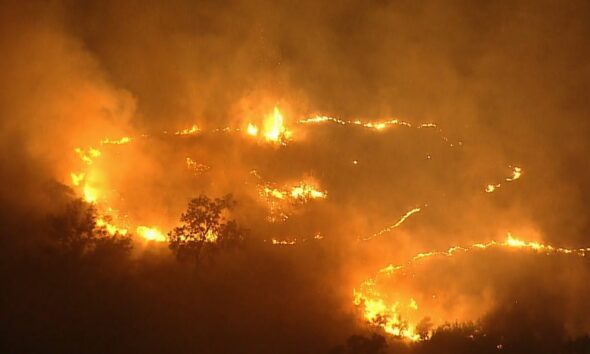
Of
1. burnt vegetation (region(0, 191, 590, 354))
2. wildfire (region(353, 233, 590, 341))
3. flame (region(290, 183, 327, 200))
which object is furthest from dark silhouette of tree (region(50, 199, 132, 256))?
wildfire (region(353, 233, 590, 341))

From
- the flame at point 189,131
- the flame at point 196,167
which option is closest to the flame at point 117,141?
the flame at point 189,131

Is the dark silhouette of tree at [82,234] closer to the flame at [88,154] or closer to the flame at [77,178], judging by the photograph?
the flame at [77,178]

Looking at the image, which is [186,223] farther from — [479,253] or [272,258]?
[479,253]

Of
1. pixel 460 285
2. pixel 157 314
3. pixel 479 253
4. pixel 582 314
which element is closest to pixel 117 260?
pixel 157 314

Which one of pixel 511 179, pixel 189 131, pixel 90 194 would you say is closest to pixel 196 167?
pixel 189 131

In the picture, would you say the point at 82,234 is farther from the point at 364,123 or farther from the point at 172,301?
the point at 364,123

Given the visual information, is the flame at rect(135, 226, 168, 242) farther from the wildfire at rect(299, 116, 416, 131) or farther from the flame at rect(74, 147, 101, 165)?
the wildfire at rect(299, 116, 416, 131)
